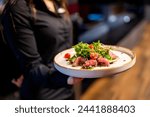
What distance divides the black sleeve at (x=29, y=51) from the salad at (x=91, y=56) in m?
0.07

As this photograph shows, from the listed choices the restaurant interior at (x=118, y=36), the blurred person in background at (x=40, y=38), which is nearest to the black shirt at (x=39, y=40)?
the blurred person in background at (x=40, y=38)

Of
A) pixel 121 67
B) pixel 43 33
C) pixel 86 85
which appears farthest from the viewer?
pixel 86 85

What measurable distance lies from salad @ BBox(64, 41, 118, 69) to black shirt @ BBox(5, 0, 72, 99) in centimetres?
7

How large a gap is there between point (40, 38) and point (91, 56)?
149mm

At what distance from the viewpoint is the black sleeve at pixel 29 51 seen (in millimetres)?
685

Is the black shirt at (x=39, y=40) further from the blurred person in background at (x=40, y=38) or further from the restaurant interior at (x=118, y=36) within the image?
the restaurant interior at (x=118, y=36)

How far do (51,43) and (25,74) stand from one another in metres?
0.11

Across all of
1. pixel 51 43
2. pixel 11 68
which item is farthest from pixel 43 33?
pixel 11 68

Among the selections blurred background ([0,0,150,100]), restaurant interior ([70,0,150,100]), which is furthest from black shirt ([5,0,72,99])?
blurred background ([0,0,150,100])

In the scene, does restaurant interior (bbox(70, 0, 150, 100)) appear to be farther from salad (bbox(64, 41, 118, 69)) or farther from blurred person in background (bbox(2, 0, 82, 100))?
salad (bbox(64, 41, 118, 69))

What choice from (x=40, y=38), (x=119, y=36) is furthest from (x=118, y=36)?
(x=40, y=38)

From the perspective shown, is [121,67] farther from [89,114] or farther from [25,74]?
[25,74]

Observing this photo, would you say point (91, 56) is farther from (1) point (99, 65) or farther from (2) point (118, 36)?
(2) point (118, 36)

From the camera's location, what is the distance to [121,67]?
2.06ft
